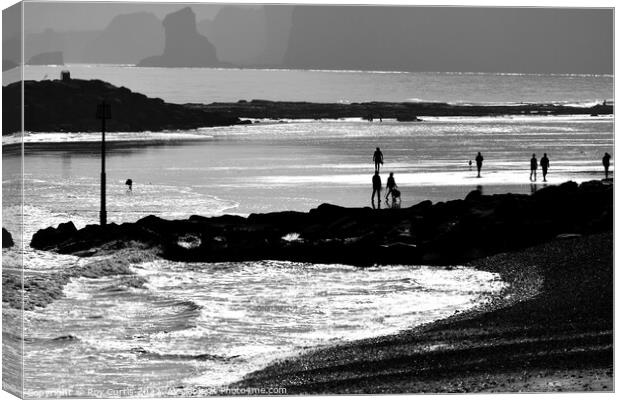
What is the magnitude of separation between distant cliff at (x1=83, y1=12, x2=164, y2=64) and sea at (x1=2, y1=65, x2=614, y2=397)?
0.45 feet

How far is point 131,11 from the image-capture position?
11.4 m

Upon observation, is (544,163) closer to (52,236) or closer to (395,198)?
(395,198)

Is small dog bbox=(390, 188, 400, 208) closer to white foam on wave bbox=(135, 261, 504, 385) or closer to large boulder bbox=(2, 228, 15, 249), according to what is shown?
white foam on wave bbox=(135, 261, 504, 385)

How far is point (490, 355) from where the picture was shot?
1164cm

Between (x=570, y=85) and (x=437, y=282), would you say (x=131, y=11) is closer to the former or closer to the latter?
(x=570, y=85)

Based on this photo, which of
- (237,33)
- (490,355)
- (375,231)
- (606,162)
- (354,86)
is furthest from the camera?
(375,231)

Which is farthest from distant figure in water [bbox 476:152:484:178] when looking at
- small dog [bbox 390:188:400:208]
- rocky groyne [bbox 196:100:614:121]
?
small dog [bbox 390:188:400:208]

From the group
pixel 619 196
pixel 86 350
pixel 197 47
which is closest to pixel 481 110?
pixel 619 196

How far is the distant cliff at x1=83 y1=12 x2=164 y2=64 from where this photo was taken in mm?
11336

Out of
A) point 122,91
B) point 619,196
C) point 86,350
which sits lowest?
point 86,350

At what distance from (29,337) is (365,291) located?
122 inches

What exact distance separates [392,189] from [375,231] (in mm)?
2460

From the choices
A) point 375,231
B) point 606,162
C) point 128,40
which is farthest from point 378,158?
point 375,231

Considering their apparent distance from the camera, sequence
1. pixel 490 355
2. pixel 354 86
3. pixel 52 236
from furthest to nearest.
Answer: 1. pixel 52 236
2. pixel 354 86
3. pixel 490 355
